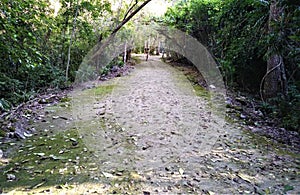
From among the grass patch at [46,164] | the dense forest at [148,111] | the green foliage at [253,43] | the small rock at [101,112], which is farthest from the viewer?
the small rock at [101,112]

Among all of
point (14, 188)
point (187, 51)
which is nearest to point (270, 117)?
point (14, 188)

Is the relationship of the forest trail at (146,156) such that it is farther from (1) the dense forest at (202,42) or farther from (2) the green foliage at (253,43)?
(2) the green foliage at (253,43)

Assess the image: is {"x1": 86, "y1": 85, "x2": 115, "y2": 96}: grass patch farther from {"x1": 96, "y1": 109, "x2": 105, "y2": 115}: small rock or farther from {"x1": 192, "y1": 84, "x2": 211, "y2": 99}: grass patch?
{"x1": 192, "y1": 84, "x2": 211, "y2": 99}: grass patch

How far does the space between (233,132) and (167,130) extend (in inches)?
40.0

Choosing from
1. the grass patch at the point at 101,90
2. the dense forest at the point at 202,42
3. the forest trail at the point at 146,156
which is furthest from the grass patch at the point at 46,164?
the grass patch at the point at 101,90

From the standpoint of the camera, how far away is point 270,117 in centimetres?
489

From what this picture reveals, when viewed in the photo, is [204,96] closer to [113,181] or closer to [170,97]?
[170,97]

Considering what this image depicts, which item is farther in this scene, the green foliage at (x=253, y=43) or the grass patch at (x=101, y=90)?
the grass patch at (x=101, y=90)

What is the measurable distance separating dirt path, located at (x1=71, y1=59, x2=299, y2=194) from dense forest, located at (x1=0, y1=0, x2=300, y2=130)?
1.27 meters

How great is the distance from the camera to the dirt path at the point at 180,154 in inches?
91.5

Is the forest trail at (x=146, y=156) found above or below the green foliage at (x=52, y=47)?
below

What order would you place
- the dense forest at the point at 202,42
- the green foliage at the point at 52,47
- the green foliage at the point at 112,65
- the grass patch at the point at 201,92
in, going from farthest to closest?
the green foliage at the point at 112,65 < the grass patch at the point at 201,92 < the green foliage at the point at 52,47 < the dense forest at the point at 202,42

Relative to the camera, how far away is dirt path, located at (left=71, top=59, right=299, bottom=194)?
2324 mm

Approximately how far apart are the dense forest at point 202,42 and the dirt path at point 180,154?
50.0 inches
